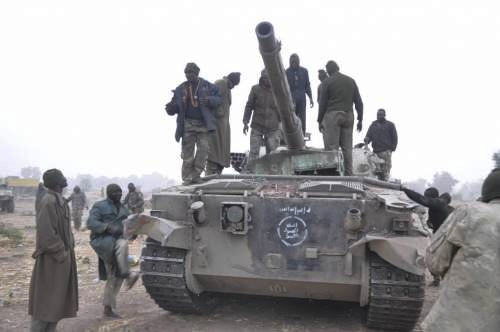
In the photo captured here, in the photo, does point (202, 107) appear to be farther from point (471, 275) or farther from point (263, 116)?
point (471, 275)

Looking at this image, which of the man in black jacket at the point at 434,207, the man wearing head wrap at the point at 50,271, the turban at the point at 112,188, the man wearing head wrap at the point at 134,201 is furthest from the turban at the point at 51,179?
the man wearing head wrap at the point at 134,201

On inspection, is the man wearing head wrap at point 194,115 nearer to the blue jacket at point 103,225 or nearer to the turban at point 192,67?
the turban at point 192,67

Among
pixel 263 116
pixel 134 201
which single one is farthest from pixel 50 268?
pixel 134 201

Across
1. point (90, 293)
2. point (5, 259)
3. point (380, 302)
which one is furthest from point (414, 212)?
point (5, 259)

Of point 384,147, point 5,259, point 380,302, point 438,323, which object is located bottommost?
point 5,259

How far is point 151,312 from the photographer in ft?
22.2

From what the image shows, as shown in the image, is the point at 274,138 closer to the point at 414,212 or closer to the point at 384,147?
the point at 384,147

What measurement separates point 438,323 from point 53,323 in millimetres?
3675

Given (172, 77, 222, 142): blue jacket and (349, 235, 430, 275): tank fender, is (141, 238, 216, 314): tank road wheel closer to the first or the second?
(349, 235, 430, 275): tank fender

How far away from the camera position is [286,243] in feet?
18.4

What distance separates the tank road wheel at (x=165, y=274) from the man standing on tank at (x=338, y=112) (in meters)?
3.16

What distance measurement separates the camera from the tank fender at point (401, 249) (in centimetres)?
501

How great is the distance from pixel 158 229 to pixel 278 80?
2178mm

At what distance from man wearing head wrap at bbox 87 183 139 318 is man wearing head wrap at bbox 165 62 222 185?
5.13ft
